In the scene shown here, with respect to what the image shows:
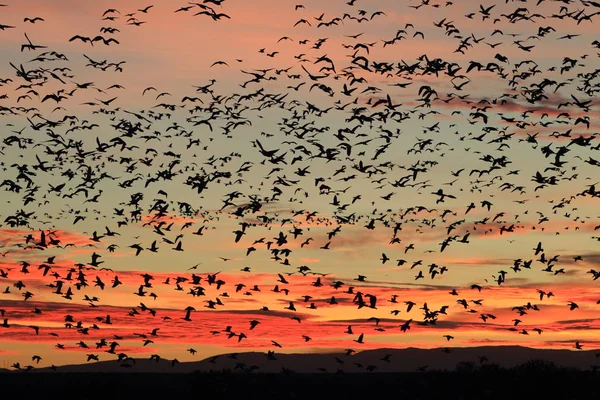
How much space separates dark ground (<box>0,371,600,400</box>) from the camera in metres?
70.6

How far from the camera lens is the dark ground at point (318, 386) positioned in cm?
7062

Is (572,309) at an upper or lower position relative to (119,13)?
lower

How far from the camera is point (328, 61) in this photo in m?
43.0

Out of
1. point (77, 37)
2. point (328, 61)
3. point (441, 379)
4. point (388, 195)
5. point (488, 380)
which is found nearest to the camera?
point (77, 37)

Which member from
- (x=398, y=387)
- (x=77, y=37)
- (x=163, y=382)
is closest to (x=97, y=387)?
(x=163, y=382)

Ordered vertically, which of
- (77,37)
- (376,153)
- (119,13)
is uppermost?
(119,13)

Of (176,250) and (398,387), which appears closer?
(176,250)

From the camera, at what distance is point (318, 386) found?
298 ft

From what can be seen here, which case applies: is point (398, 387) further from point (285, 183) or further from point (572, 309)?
point (285, 183)

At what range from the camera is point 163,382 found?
93.4m

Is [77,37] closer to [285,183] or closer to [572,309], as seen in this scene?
[285,183]

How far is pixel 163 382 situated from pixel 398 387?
23.9 m

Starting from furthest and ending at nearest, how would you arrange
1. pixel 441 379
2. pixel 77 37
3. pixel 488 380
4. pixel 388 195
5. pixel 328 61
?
pixel 441 379 < pixel 488 380 < pixel 388 195 < pixel 328 61 < pixel 77 37

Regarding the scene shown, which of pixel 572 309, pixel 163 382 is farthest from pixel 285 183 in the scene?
pixel 163 382
